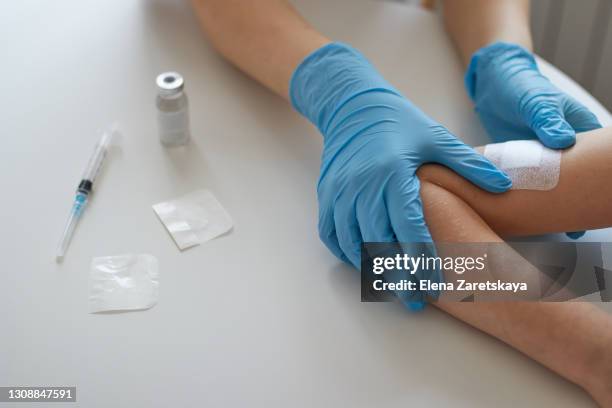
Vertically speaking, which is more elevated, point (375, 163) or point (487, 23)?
point (487, 23)

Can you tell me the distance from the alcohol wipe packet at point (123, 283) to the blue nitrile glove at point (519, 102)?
0.65 meters

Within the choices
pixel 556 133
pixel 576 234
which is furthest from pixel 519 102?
pixel 576 234

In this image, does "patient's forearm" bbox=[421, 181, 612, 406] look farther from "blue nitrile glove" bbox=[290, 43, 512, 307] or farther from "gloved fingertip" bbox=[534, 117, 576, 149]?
"gloved fingertip" bbox=[534, 117, 576, 149]

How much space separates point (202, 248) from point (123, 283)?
0.13 meters

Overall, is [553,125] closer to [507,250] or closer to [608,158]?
[608,158]

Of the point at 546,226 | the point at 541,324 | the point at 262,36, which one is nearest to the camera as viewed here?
the point at 541,324

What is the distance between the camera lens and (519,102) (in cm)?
118

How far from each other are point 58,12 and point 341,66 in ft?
2.34

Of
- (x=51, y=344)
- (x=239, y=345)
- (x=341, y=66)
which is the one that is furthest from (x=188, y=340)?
(x=341, y=66)

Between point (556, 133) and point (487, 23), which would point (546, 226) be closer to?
point (556, 133)

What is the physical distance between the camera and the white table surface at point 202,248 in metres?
0.93

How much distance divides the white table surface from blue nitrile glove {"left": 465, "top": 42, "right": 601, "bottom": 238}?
0.05m

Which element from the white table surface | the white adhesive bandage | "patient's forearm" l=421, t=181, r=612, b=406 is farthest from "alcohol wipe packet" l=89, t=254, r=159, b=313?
the white adhesive bandage

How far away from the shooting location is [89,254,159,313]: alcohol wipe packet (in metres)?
1.00
